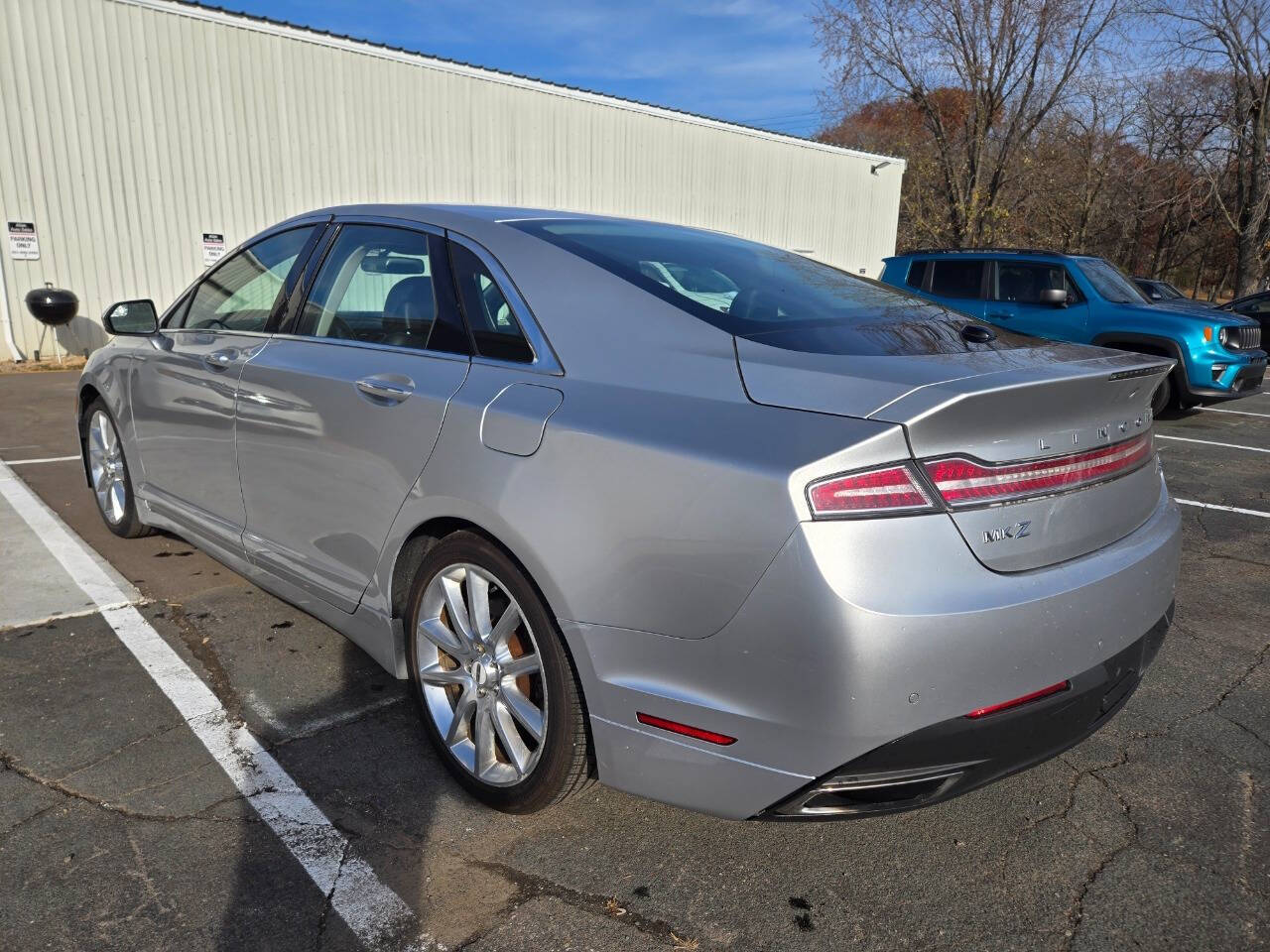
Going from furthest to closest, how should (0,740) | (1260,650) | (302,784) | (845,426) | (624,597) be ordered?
(1260,650)
(0,740)
(302,784)
(624,597)
(845,426)

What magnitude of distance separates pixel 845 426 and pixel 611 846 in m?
1.30

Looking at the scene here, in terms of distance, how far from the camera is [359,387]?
9.15ft

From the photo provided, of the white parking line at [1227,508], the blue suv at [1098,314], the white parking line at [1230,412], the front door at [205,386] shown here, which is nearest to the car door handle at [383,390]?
the front door at [205,386]

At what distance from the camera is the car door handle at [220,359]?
345cm

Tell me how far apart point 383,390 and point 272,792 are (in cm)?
120

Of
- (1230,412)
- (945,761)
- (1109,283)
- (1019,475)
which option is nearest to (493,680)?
(945,761)

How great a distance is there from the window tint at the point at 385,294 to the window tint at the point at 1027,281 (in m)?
8.84

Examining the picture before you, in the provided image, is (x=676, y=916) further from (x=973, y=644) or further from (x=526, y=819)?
(x=973, y=644)

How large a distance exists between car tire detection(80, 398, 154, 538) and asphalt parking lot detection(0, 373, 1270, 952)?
126 centimetres

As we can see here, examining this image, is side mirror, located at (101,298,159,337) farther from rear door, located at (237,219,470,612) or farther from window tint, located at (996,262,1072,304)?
window tint, located at (996,262,1072,304)

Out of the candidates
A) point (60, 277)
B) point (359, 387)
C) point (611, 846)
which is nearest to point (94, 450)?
point (359, 387)

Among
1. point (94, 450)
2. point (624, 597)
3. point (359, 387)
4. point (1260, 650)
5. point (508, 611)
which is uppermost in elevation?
point (359, 387)

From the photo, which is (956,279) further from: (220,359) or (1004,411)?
(1004,411)

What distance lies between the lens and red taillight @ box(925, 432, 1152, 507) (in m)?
1.86
